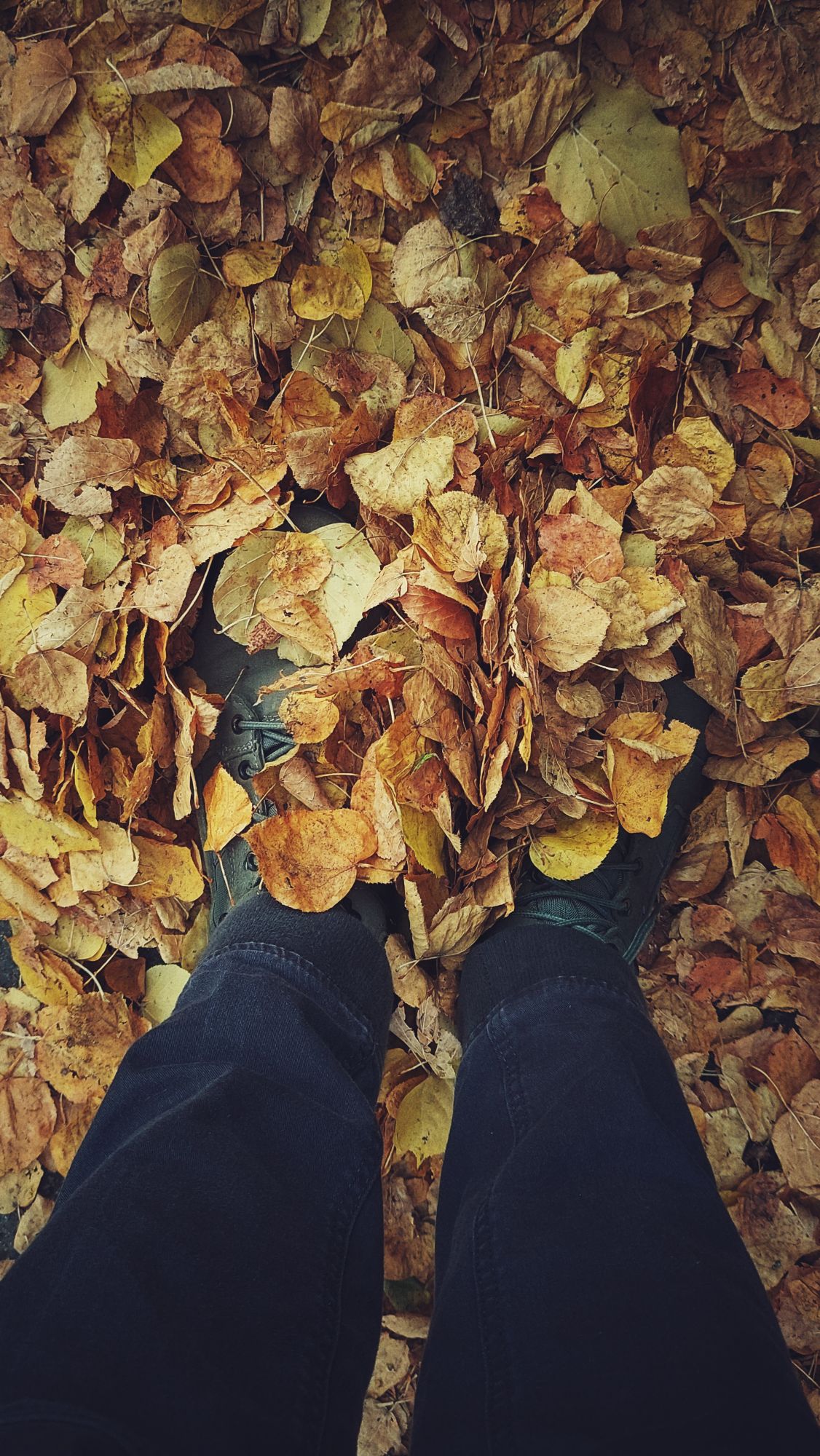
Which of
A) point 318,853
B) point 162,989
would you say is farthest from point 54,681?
point 162,989

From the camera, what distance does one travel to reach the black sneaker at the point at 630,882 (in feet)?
3.03

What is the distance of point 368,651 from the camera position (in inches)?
34.3

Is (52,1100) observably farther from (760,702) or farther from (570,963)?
(760,702)

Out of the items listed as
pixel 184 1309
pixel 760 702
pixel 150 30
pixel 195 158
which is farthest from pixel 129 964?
pixel 150 30

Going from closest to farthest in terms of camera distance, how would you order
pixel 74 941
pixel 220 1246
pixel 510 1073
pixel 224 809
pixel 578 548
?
pixel 220 1246 < pixel 510 1073 < pixel 578 548 < pixel 224 809 < pixel 74 941

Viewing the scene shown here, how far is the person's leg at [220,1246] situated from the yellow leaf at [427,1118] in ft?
0.89

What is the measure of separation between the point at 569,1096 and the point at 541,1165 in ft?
0.21

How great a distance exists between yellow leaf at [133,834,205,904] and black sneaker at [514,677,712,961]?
1.24ft

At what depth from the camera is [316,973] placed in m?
0.78

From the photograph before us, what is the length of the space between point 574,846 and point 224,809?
382 millimetres

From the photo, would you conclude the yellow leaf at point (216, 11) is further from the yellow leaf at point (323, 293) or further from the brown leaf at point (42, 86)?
the yellow leaf at point (323, 293)

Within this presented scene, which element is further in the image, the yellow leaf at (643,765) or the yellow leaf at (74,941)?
the yellow leaf at (74,941)

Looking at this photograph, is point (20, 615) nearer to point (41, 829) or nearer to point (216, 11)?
point (41, 829)

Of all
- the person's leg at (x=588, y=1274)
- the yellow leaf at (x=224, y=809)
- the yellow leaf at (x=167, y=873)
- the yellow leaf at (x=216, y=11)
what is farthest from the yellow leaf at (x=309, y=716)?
the yellow leaf at (x=216, y=11)
